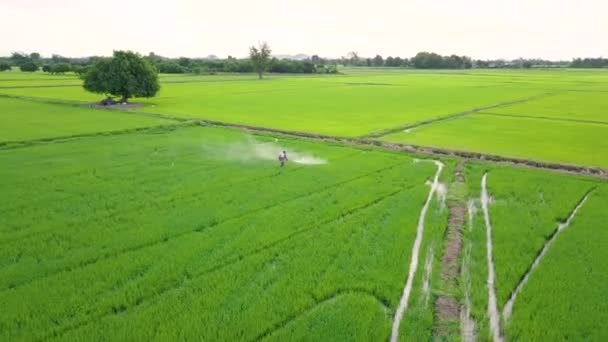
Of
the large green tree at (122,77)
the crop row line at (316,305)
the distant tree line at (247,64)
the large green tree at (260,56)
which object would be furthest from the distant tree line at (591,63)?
the crop row line at (316,305)

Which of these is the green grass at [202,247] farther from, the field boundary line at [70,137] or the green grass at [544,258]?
the field boundary line at [70,137]

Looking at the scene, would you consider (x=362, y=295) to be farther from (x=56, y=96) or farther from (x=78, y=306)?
(x=56, y=96)

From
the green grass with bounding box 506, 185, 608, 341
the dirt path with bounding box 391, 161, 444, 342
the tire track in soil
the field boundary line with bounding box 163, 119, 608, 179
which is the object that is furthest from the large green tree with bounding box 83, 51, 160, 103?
the green grass with bounding box 506, 185, 608, 341

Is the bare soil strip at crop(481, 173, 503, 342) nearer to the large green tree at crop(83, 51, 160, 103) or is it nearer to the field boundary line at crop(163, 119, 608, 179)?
the field boundary line at crop(163, 119, 608, 179)

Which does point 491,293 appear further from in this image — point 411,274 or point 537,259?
point 537,259

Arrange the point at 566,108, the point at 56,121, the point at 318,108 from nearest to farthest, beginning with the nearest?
the point at 56,121 → the point at 318,108 → the point at 566,108

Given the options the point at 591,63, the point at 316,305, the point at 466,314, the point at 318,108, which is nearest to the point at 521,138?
the point at 318,108

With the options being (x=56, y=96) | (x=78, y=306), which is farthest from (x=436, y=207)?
(x=56, y=96)
